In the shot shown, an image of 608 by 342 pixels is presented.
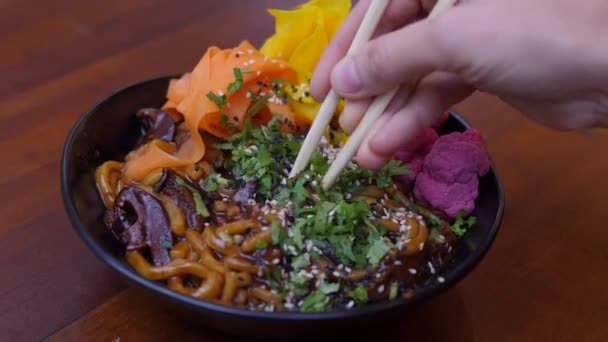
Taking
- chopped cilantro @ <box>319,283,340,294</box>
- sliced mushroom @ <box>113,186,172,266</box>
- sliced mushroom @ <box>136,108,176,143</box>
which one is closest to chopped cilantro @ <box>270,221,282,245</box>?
chopped cilantro @ <box>319,283,340,294</box>

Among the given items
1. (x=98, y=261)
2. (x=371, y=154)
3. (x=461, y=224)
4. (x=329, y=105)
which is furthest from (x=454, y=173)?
(x=98, y=261)

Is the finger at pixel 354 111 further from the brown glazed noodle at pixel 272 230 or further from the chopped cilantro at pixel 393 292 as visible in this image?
the chopped cilantro at pixel 393 292

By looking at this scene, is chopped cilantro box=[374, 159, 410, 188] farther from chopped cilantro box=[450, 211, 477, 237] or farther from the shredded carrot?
the shredded carrot

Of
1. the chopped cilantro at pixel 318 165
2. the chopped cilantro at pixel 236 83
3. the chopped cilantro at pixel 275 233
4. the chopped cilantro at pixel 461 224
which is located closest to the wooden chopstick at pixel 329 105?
the chopped cilantro at pixel 318 165

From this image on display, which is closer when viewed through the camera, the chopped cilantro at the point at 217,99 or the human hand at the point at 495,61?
the human hand at the point at 495,61

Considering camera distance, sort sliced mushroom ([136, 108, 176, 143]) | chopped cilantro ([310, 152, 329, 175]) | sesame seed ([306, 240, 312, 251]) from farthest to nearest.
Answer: sliced mushroom ([136, 108, 176, 143]), chopped cilantro ([310, 152, 329, 175]), sesame seed ([306, 240, 312, 251])

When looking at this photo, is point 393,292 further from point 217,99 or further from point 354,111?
point 217,99
